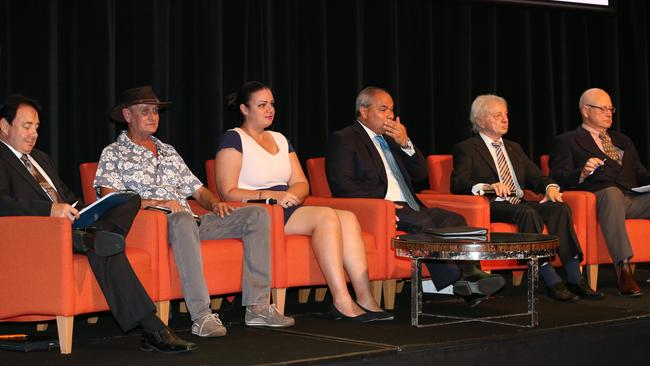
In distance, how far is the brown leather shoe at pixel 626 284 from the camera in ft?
17.3

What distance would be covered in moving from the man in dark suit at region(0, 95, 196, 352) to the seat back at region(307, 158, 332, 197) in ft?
5.11

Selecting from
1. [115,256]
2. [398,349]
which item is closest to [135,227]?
[115,256]

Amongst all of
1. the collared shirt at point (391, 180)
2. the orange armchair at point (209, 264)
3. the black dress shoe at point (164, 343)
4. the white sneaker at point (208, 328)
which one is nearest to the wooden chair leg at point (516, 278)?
the collared shirt at point (391, 180)

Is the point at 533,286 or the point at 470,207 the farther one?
the point at 470,207

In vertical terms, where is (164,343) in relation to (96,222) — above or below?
below

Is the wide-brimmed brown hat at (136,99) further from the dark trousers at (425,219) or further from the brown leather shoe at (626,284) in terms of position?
the brown leather shoe at (626,284)

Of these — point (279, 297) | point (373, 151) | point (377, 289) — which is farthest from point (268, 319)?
point (373, 151)

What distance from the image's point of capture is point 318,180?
540 cm

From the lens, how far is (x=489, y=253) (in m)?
4.08

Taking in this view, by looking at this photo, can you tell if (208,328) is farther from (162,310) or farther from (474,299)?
(474,299)

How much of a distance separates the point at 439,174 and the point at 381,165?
2.45 feet

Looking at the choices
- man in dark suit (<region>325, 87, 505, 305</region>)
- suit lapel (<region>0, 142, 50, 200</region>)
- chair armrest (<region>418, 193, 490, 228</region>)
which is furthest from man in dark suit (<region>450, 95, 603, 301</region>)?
suit lapel (<region>0, 142, 50, 200</region>)

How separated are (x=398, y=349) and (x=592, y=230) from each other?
2.17 metres

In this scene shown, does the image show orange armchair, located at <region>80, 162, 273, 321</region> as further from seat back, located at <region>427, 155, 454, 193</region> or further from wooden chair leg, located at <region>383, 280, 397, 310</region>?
seat back, located at <region>427, 155, 454, 193</region>
